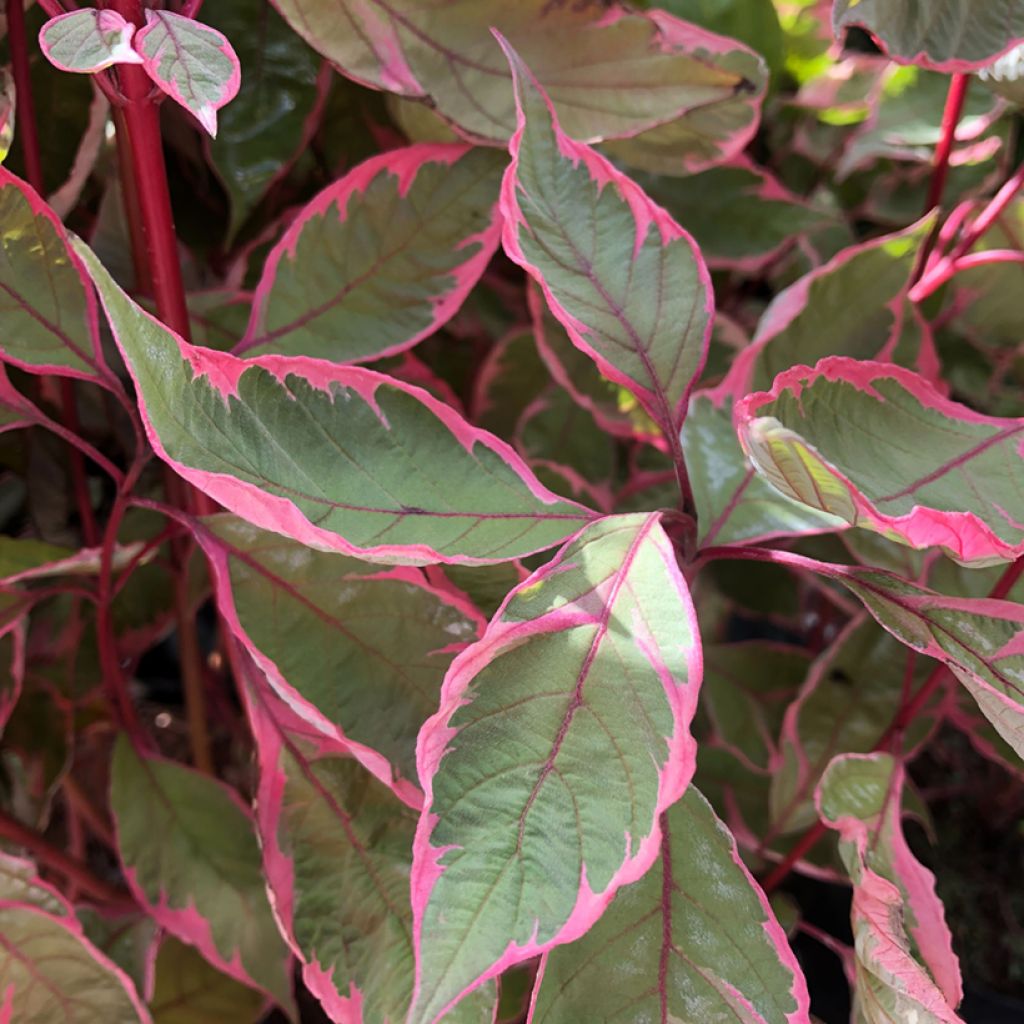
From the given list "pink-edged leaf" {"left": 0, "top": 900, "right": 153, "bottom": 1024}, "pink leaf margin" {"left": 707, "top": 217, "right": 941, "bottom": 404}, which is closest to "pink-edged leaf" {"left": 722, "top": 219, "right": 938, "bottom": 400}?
"pink leaf margin" {"left": 707, "top": 217, "right": 941, "bottom": 404}

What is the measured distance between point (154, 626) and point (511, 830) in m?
0.44

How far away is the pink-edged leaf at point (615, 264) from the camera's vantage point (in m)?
0.42

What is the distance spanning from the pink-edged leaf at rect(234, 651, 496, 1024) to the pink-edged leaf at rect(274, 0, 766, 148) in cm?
30

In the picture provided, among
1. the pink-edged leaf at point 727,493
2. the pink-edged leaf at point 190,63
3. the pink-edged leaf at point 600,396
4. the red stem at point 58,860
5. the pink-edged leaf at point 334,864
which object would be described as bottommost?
the red stem at point 58,860

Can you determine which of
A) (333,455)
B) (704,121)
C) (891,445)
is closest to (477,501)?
(333,455)

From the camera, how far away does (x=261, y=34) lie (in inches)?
22.0

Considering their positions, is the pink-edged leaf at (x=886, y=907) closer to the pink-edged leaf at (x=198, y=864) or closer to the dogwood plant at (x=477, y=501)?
the dogwood plant at (x=477, y=501)

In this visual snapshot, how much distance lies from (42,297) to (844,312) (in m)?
0.40

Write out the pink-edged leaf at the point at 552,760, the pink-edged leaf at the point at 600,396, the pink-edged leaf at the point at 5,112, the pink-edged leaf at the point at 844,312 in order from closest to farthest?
the pink-edged leaf at the point at 552,760 → the pink-edged leaf at the point at 5,112 → the pink-edged leaf at the point at 844,312 → the pink-edged leaf at the point at 600,396

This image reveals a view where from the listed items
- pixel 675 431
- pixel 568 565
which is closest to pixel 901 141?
pixel 675 431

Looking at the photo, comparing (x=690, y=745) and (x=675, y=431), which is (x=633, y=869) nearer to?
(x=690, y=745)

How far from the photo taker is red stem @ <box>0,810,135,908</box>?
57 centimetres

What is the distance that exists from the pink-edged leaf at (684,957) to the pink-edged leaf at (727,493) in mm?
131

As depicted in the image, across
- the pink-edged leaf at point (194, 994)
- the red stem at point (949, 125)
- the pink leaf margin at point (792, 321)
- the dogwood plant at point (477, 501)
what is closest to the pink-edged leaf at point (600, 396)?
the dogwood plant at point (477, 501)
